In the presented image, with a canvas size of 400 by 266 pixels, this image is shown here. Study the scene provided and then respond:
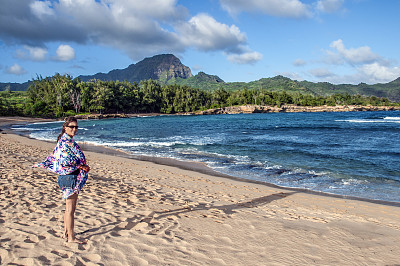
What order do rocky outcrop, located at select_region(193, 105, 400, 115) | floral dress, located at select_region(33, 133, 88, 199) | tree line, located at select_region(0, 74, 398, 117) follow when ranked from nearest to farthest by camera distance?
1. floral dress, located at select_region(33, 133, 88, 199)
2. tree line, located at select_region(0, 74, 398, 117)
3. rocky outcrop, located at select_region(193, 105, 400, 115)

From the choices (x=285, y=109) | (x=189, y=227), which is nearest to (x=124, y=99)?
(x=285, y=109)

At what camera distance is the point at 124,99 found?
400 feet

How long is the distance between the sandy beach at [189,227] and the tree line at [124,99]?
98422 mm

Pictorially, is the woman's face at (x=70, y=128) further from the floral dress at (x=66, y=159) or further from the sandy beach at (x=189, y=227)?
the sandy beach at (x=189, y=227)

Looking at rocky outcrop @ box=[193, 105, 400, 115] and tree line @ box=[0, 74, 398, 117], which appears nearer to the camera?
tree line @ box=[0, 74, 398, 117]

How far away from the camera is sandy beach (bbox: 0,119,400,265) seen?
4.34 metres

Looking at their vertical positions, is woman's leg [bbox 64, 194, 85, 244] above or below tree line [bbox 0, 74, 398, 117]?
below

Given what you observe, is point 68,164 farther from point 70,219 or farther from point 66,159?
point 70,219

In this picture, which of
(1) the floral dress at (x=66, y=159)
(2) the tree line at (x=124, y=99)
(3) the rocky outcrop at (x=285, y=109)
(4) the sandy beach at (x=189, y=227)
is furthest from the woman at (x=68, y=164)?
(3) the rocky outcrop at (x=285, y=109)

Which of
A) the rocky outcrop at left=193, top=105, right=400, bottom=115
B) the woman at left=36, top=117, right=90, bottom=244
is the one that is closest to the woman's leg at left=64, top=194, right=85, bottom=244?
the woman at left=36, top=117, right=90, bottom=244

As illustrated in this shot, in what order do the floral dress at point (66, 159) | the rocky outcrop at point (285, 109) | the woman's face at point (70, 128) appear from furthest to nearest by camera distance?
the rocky outcrop at point (285, 109) → the woman's face at point (70, 128) → the floral dress at point (66, 159)

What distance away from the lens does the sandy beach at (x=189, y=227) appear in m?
4.34

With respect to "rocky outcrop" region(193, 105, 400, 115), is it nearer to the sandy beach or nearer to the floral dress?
the sandy beach

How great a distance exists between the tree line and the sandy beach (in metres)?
98.4
